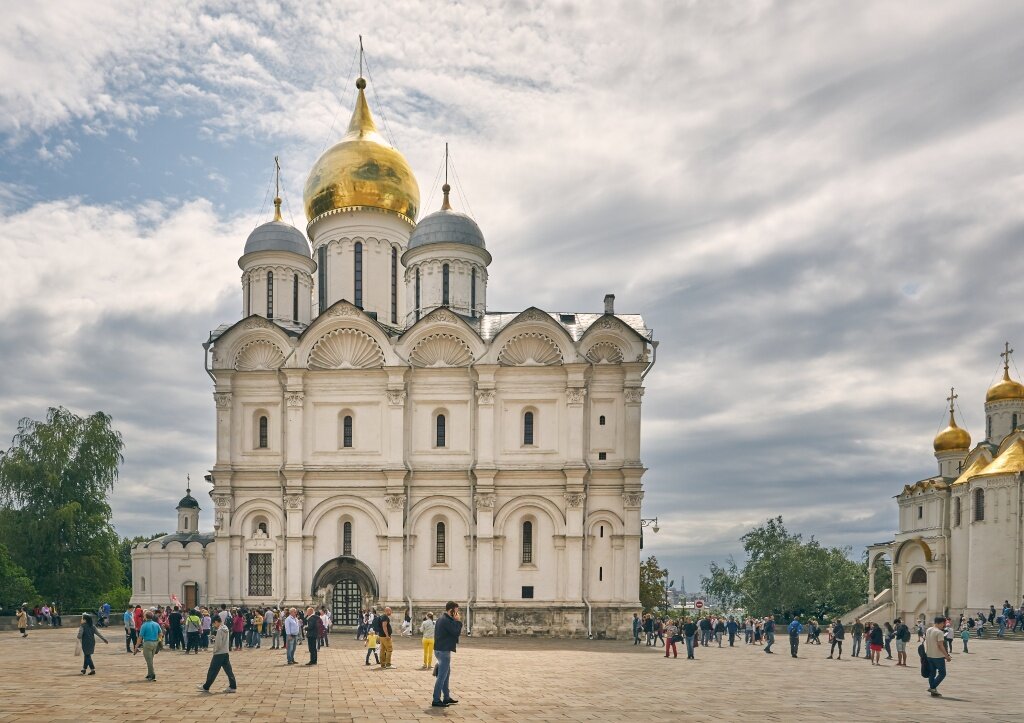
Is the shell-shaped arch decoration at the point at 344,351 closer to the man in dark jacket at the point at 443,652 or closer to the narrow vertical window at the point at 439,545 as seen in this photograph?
the narrow vertical window at the point at 439,545

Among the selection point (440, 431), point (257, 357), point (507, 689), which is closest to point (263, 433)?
point (257, 357)

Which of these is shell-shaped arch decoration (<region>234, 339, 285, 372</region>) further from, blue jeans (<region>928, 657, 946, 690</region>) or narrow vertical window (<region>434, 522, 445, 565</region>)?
blue jeans (<region>928, 657, 946, 690</region>)

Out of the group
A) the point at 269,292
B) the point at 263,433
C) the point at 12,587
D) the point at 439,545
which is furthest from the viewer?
the point at 269,292

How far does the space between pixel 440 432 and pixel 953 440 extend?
3299cm

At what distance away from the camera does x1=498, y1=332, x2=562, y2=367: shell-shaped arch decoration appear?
35938mm

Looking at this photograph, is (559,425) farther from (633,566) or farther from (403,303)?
(403,303)

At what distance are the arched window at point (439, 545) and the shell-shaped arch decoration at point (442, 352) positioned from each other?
6071 mm

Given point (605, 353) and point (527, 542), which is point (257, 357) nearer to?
point (527, 542)

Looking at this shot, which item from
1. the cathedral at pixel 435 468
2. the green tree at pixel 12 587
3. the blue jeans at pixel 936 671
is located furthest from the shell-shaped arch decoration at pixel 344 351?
the blue jeans at pixel 936 671

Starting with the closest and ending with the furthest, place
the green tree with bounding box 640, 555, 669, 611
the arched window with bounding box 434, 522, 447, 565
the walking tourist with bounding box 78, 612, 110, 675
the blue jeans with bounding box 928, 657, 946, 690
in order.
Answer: the blue jeans with bounding box 928, 657, 946, 690 < the walking tourist with bounding box 78, 612, 110, 675 < the arched window with bounding box 434, 522, 447, 565 < the green tree with bounding box 640, 555, 669, 611

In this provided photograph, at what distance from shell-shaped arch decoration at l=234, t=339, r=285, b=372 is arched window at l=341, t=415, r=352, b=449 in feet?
11.1

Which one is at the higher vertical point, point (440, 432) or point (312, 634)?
point (440, 432)

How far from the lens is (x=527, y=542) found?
35.5 m

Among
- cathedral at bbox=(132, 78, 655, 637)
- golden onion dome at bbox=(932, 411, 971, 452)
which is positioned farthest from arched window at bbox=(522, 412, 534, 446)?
golden onion dome at bbox=(932, 411, 971, 452)
